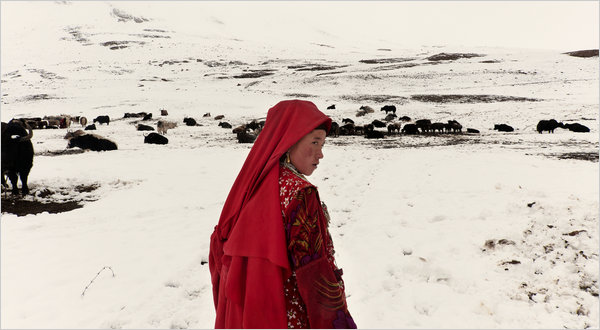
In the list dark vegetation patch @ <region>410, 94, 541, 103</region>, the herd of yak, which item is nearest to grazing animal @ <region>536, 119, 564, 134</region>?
the herd of yak

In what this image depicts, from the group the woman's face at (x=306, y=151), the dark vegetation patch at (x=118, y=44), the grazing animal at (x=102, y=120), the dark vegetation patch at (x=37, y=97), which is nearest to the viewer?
the woman's face at (x=306, y=151)

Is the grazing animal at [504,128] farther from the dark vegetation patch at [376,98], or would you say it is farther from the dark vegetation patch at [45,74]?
the dark vegetation patch at [45,74]

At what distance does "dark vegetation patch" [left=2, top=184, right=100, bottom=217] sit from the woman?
7.38 m

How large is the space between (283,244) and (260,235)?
125 millimetres

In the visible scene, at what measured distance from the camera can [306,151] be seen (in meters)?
1.83

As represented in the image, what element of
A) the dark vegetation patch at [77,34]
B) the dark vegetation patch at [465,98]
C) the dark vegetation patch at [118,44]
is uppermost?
the dark vegetation patch at [77,34]

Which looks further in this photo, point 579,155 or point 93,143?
point 93,143

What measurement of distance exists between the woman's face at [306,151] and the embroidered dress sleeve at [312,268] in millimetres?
216

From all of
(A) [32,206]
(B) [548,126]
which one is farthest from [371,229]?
(B) [548,126]

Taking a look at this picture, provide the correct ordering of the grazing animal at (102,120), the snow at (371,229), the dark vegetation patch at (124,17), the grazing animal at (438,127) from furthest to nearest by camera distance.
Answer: the dark vegetation patch at (124,17), the grazing animal at (102,120), the grazing animal at (438,127), the snow at (371,229)

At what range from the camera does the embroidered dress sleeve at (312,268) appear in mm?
1588

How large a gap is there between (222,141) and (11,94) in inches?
1577

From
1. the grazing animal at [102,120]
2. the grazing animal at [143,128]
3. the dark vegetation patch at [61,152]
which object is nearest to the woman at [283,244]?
the dark vegetation patch at [61,152]

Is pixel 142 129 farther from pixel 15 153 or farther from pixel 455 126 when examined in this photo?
pixel 455 126
